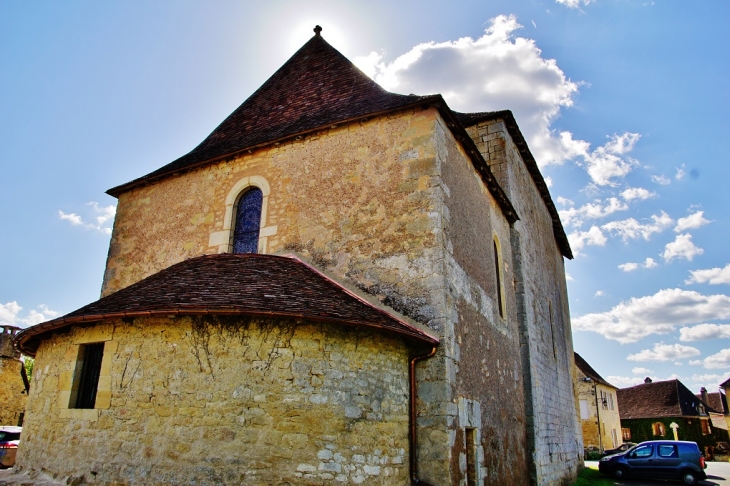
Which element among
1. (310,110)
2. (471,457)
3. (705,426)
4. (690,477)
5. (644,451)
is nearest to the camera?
(471,457)

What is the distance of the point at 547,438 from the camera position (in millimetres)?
11656

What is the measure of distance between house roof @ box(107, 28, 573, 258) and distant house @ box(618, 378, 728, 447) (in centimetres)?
3294

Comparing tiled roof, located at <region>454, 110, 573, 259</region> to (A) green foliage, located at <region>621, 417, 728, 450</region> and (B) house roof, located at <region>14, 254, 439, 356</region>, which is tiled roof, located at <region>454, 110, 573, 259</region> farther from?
(A) green foliage, located at <region>621, 417, 728, 450</region>

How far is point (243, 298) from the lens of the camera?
6215 mm

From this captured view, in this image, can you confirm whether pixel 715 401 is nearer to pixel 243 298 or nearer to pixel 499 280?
pixel 499 280

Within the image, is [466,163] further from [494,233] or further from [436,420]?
[436,420]

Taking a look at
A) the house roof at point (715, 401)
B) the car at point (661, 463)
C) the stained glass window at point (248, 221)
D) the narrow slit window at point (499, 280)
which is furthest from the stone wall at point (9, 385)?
the house roof at point (715, 401)

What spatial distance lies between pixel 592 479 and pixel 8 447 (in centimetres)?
1533

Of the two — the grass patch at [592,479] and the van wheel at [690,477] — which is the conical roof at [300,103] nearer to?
the grass patch at [592,479]

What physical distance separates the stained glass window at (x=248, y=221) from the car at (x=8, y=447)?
5046 mm

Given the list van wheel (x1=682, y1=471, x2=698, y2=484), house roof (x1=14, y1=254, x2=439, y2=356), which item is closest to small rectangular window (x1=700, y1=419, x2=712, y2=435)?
van wheel (x1=682, y1=471, x2=698, y2=484)

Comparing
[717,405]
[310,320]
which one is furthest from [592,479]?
[717,405]

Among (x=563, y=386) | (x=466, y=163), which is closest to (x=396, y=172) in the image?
(x=466, y=163)

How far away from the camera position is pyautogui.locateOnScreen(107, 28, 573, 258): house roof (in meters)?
8.86
